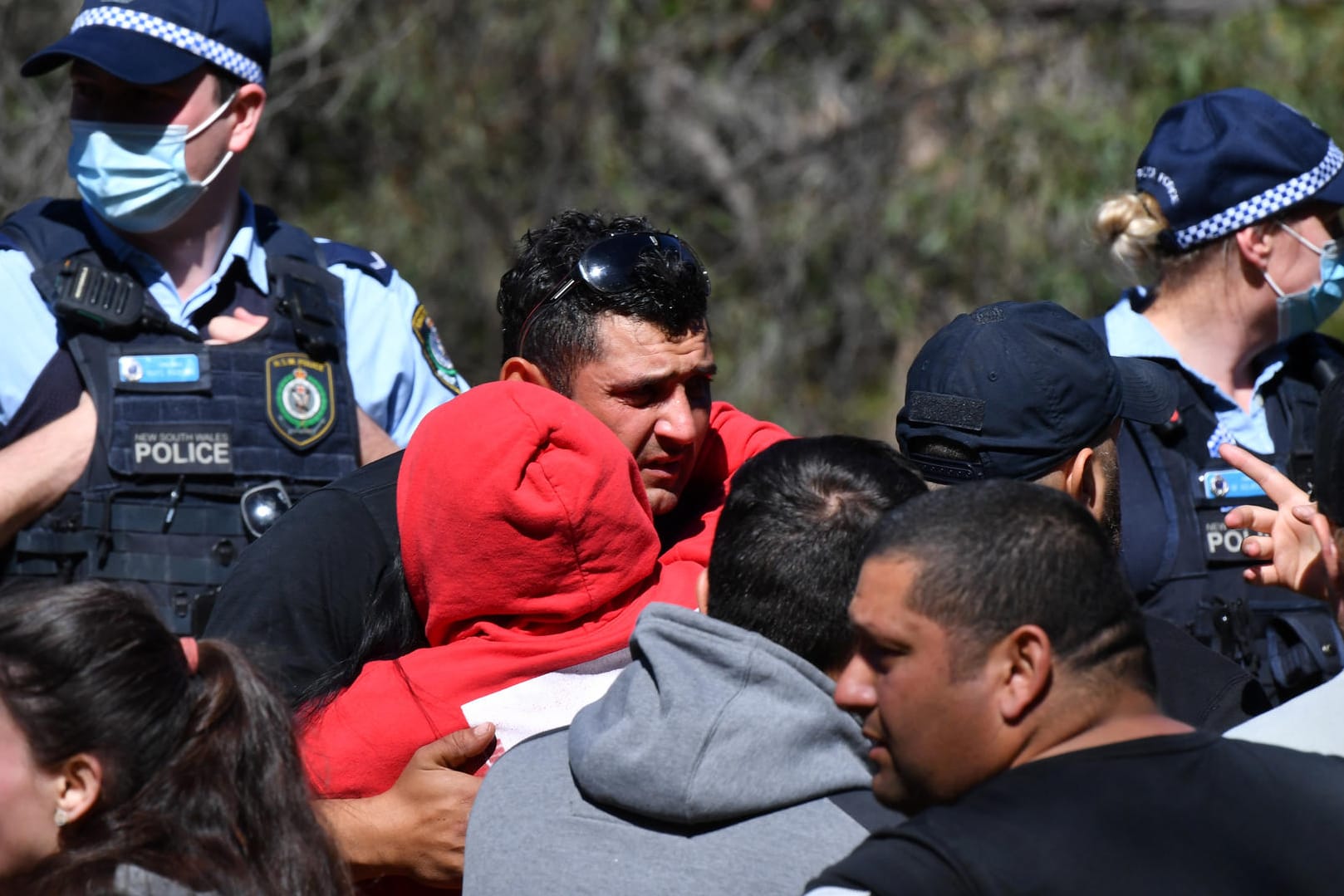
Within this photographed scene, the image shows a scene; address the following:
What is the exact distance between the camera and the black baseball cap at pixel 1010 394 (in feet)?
7.15

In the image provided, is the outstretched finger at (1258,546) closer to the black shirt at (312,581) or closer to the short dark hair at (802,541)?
the short dark hair at (802,541)

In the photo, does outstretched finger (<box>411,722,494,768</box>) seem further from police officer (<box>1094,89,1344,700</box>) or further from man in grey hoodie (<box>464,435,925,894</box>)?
police officer (<box>1094,89,1344,700</box>)

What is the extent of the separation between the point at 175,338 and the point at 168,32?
652 mm

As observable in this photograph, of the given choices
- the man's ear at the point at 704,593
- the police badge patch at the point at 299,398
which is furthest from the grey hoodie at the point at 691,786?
the police badge patch at the point at 299,398

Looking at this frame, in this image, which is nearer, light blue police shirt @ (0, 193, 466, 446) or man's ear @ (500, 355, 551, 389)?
man's ear @ (500, 355, 551, 389)

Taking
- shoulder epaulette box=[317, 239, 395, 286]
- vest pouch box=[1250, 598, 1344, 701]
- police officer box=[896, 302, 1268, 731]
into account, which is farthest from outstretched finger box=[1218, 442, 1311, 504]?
shoulder epaulette box=[317, 239, 395, 286]

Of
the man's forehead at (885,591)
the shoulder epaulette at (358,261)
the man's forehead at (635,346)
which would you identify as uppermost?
the shoulder epaulette at (358,261)

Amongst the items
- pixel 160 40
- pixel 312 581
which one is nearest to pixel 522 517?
pixel 312 581

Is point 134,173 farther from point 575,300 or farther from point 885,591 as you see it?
point 885,591

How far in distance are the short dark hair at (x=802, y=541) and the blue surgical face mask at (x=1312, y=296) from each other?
1.82 meters

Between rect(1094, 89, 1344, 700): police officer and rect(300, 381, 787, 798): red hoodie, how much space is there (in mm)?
1463

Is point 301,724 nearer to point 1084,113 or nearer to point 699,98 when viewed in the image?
point 1084,113

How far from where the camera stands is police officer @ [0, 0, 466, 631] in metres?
3.10

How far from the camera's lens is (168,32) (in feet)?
10.8
